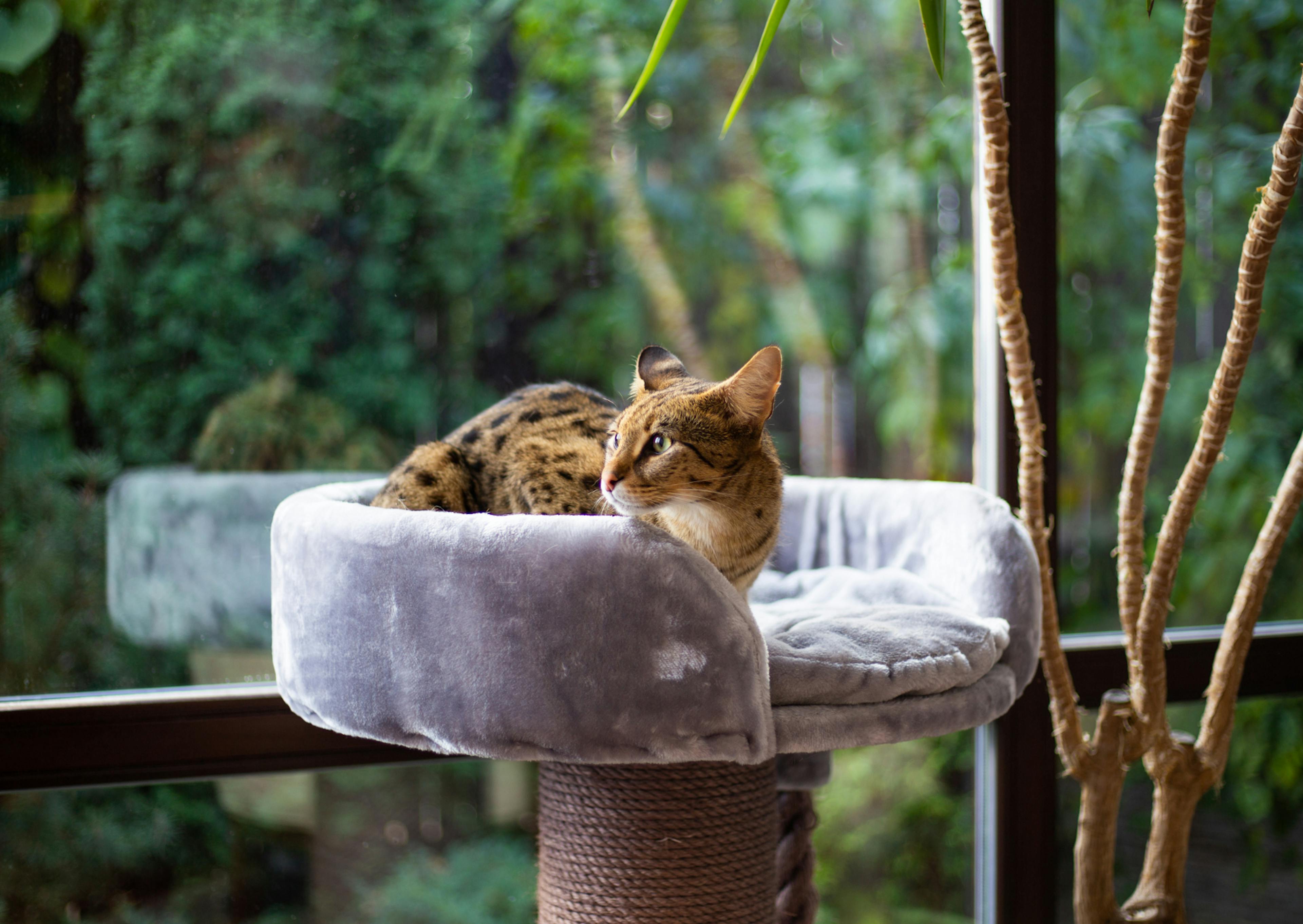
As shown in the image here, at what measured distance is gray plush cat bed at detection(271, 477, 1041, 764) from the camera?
2.78 feet

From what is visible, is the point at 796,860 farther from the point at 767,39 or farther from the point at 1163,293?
the point at 767,39

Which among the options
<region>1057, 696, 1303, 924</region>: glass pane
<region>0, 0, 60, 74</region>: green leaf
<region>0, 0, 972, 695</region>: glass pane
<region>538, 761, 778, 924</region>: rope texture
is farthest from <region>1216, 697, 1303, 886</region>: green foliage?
<region>0, 0, 60, 74</region>: green leaf

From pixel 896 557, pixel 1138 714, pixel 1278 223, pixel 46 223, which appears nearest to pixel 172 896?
pixel 46 223

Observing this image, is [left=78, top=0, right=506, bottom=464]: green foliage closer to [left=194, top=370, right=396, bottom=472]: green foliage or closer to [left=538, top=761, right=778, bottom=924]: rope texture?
[left=194, top=370, right=396, bottom=472]: green foliage

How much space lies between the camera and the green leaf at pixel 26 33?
1395 millimetres

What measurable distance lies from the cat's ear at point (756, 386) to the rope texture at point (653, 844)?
1.31 feet

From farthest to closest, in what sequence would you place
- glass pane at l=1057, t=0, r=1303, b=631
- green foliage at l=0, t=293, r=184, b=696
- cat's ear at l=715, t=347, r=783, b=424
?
glass pane at l=1057, t=0, r=1303, b=631, green foliage at l=0, t=293, r=184, b=696, cat's ear at l=715, t=347, r=783, b=424

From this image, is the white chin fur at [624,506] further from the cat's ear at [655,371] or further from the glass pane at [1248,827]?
the glass pane at [1248,827]

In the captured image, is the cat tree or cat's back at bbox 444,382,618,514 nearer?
the cat tree

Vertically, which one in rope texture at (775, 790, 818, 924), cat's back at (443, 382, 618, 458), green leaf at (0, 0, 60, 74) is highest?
green leaf at (0, 0, 60, 74)

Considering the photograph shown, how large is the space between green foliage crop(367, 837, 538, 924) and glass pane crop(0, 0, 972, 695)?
18.5 inches

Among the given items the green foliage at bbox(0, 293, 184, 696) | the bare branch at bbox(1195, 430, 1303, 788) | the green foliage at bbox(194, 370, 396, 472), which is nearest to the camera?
the bare branch at bbox(1195, 430, 1303, 788)

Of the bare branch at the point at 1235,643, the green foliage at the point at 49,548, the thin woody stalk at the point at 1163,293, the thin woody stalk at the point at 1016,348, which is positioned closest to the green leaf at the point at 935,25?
the thin woody stalk at the point at 1016,348

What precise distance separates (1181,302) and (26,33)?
208cm
